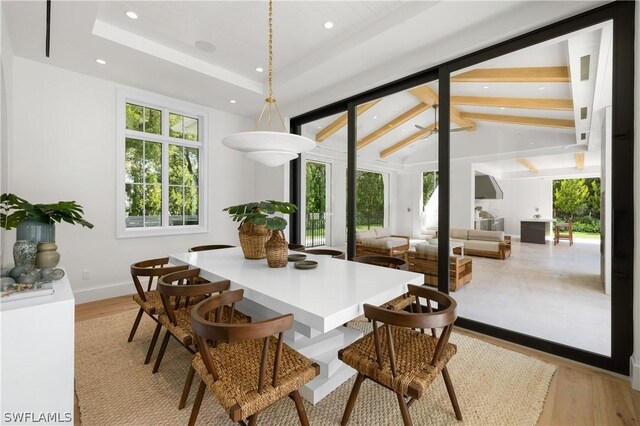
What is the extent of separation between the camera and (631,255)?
208 centimetres

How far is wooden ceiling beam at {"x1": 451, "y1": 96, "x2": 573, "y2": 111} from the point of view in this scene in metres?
2.54

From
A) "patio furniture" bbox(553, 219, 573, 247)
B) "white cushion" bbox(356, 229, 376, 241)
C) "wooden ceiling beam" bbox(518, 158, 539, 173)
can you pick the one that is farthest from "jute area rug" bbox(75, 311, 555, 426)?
"white cushion" bbox(356, 229, 376, 241)

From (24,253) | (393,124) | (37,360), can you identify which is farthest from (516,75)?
(24,253)

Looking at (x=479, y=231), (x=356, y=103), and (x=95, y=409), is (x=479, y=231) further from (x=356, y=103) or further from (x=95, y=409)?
(x=95, y=409)

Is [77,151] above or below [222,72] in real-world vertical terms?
below

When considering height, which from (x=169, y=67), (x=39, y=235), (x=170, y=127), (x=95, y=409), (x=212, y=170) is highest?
(x=169, y=67)

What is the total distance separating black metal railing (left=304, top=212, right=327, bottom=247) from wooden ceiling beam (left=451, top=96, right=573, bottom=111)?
2.55m

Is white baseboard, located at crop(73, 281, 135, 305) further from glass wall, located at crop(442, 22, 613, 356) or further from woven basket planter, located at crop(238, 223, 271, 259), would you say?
glass wall, located at crop(442, 22, 613, 356)

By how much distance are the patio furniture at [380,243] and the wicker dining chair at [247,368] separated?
2512mm

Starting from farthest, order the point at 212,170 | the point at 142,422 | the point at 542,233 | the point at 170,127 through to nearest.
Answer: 1. the point at 212,170
2. the point at 170,127
3. the point at 542,233
4. the point at 142,422

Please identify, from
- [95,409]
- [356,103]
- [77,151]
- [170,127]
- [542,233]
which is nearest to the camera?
[95,409]

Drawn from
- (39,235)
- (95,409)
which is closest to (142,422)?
(95,409)

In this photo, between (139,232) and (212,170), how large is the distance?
144 centimetres

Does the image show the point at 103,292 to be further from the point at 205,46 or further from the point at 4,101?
the point at 205,46
